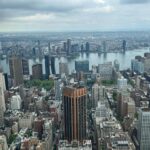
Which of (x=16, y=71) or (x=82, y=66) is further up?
(x=16, y=71)

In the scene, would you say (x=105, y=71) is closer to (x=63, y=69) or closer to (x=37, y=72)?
(x=63, y=69)

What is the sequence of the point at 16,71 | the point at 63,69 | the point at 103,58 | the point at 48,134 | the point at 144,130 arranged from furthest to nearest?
the point at 103,58 → the point at 63,69 → the point at 16,71 → the point at 48,134 → the point at 144,130

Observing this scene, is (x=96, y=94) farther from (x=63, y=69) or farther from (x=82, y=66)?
(x=82, y=66)

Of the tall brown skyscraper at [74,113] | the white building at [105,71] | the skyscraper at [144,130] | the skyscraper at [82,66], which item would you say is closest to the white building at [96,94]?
the tall brown skyscraper at [74,113]

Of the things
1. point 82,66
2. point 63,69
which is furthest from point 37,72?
point 82,66

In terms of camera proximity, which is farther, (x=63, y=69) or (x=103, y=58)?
(x=103, y=58)

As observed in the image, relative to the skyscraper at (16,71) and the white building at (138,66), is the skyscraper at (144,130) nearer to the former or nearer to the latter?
the skyscraper at (16,71)

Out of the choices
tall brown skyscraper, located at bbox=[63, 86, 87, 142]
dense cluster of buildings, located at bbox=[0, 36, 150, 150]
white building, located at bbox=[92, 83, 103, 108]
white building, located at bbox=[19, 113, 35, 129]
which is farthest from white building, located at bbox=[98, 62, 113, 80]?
tall brown skyscraper, located at bbox=[63, 86, 87, 142]

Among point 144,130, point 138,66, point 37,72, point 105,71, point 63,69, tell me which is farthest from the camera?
point 138,66

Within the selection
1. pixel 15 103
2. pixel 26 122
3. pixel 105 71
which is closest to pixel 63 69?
pixel 105 71

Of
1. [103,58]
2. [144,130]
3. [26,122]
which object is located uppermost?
[144,130]
